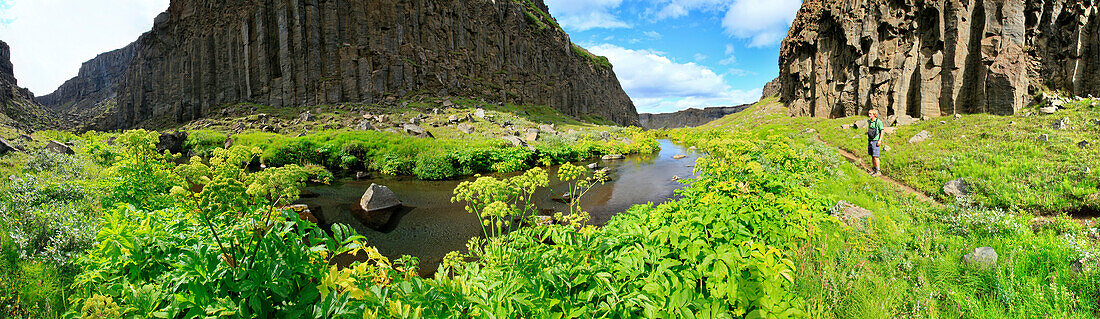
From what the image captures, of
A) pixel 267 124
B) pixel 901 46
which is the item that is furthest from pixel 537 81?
pixel 901 46

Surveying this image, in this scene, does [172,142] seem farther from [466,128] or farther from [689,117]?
[689,117]

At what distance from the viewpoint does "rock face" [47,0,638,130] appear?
46.0 meters

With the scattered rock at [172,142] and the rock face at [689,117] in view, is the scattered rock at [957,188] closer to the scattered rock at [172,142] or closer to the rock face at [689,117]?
the scattered rock at [172,142]

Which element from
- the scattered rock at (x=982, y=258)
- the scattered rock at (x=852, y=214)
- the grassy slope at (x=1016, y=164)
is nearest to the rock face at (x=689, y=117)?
the grassy slope at (x=1016, y=164)

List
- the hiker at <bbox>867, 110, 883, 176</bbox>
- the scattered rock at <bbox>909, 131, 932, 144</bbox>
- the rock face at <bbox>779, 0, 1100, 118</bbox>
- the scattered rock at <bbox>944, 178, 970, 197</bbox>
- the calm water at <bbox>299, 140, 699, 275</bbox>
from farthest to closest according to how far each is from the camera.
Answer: the rock face at <bbox>779, 0, 1100, 118</bbox>, the scattered rock at <bbox>909, 131, 932, 144</bbox>, the hiker at <bbox>867, 110, 883, 176</bbox>, the calm water at <bbox>299, 140, 699, 275</bbox>, the scattered rock at <bbox>944, 178, 970, 197</bbox>

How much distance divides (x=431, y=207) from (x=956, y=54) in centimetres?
4025

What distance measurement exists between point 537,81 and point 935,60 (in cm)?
5955

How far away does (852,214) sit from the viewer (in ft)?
21.6

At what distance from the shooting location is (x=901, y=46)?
1281 inches

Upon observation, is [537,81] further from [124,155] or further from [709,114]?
[709,114]

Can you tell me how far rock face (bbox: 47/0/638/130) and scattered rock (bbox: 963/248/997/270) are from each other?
51.3 metres

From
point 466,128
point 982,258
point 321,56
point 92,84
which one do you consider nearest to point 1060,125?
point 982,258

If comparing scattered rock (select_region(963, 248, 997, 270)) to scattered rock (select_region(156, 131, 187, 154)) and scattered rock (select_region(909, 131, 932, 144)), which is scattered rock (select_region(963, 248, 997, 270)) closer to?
scattered rock (select_region(909, 131, 932, 144))

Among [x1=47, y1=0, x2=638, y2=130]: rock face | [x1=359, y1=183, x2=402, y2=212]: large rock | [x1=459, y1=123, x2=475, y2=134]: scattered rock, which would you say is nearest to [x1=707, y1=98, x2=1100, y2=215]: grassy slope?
[x1=359, y1=183, x2=402, y2=212]: large rock
